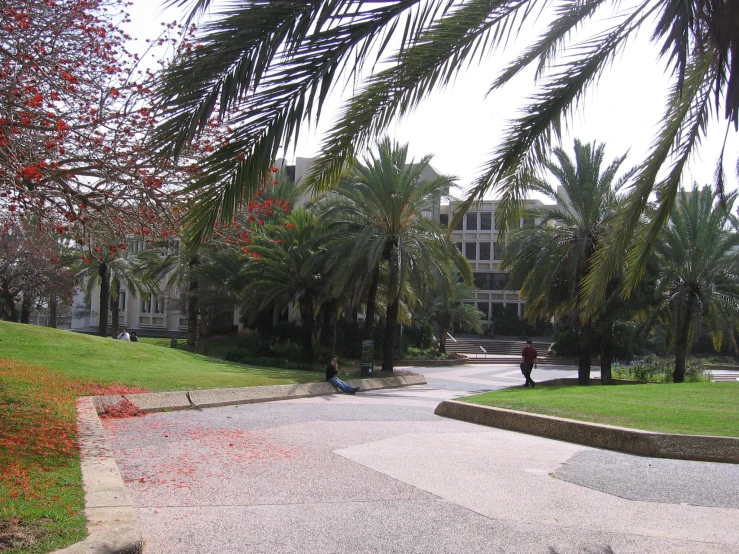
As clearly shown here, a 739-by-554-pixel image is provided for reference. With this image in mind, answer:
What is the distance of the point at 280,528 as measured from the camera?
18.2 ft

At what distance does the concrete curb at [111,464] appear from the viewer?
4.59m

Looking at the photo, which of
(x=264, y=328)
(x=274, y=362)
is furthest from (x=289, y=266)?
(x=264, y=328)

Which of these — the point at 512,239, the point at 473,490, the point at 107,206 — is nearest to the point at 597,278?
the point at 473,490

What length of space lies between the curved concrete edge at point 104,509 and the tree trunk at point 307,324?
798 inches

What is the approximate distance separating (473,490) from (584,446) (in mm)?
3671

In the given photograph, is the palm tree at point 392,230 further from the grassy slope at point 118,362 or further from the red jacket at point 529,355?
the grassy slope at point 118,362

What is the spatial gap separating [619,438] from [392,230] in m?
16.1

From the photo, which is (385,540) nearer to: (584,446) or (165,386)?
(584,446)

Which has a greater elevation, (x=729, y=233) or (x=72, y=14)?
(x=72, y=14)

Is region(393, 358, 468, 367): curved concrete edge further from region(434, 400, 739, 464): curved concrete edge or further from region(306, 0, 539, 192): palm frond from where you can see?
region(306, 0, 539, 192): palm frond

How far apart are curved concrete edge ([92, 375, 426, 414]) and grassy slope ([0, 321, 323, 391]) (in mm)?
569

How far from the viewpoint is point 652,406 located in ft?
40.3

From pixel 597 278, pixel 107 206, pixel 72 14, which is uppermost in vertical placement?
pixel 72 14

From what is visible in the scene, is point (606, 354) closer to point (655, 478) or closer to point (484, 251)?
point (655, 478)
